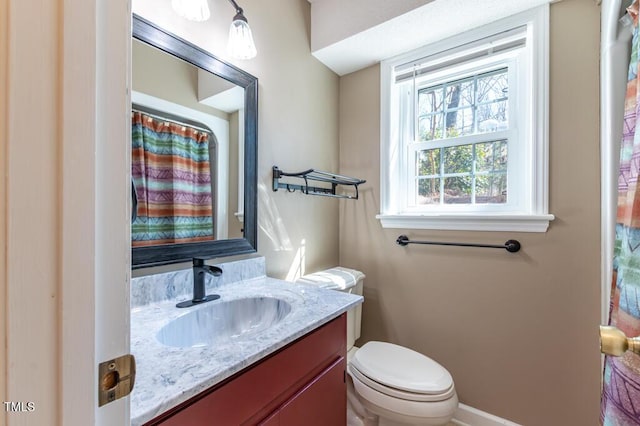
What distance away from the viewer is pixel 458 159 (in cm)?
165

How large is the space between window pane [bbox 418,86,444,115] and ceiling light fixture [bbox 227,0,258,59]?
110 centimetres

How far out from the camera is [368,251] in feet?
6.11

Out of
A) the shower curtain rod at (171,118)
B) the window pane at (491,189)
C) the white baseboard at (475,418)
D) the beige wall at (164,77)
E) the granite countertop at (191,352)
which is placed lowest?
the white baseboard at (475,418)

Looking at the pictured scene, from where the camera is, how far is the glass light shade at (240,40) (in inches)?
46.4

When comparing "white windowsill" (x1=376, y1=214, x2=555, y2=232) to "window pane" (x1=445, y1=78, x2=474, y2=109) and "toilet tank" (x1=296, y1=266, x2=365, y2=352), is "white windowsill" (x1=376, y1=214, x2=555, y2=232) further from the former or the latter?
"window pane" (x1=445, y1=78, x2=474, y2=109)

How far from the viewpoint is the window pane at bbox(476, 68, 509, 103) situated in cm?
152

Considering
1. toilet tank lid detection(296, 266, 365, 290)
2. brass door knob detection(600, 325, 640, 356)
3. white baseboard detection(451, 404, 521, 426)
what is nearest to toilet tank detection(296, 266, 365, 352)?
toilet tank lid detection(296, 266, 365, 290)

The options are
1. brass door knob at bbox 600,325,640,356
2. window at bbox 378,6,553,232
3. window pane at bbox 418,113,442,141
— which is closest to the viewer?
brass door knob at bbox 600,325,640,356

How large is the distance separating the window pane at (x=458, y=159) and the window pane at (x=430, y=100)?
0.90 feet

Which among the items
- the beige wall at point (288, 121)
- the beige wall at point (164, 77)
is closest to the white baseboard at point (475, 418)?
the beige wall at point (288, 121)

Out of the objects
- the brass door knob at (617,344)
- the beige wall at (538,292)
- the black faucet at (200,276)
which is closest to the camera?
the brass door knob at (617,344)

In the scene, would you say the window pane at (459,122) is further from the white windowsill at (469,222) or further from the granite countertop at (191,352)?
the granite countertop at (191,352)
